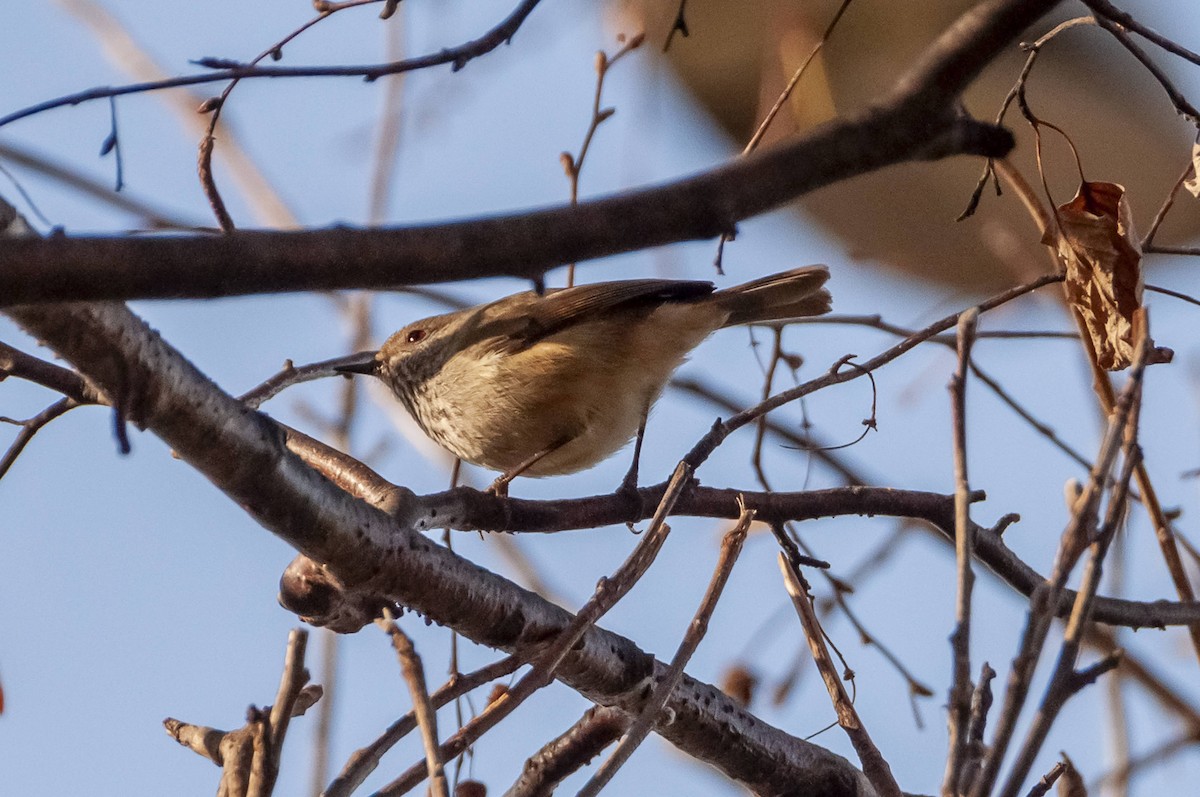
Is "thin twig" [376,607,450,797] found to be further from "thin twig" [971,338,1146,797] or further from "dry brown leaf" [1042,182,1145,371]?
"dry brown leaf" [1042,182,1145,371]

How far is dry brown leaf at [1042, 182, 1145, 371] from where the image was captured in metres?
2.79

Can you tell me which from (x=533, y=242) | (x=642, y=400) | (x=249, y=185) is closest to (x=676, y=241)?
(x=533, y=242)

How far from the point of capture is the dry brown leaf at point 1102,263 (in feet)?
9.14

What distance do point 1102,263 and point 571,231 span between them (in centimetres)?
176

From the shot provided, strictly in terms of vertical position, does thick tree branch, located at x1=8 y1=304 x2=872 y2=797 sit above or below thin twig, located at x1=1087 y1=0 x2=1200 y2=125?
below

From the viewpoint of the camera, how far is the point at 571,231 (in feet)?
4.93

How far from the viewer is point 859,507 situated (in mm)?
2951

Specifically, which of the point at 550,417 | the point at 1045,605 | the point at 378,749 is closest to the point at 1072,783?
the point at 1045,605

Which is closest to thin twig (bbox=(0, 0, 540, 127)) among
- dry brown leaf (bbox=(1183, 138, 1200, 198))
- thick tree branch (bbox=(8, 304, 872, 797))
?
thick tree branch (bbox=(8, 304, 872, 797))

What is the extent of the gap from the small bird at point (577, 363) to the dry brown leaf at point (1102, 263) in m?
1.46

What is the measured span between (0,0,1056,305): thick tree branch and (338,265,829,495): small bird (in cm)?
270

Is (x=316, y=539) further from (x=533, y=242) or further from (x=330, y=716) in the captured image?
(x=330, y=716)

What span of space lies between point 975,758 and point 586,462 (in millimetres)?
3027

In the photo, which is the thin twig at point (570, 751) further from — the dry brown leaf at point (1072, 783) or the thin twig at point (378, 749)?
the dry brown leaf at point (1072, 783)
